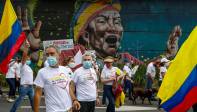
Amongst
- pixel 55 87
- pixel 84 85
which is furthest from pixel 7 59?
pixel 55 87

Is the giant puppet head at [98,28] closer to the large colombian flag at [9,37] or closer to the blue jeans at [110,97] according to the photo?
the blue jeans at [110,97]

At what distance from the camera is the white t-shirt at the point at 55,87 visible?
8.74 meters

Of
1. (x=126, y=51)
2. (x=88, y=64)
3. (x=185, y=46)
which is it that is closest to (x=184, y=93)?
(x=185, y=46)

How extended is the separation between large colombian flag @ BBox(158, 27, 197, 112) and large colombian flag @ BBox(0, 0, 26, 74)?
222 inches

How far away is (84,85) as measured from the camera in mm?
11672

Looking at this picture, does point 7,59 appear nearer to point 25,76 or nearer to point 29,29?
point 25,76

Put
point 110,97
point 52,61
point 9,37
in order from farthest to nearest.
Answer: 1. point 110,97
2. point 9,37
3. point 52,61

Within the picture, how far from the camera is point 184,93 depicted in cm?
845

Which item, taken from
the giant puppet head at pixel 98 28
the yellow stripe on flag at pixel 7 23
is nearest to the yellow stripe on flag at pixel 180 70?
the yellow stripe on flag at pixel 7 23

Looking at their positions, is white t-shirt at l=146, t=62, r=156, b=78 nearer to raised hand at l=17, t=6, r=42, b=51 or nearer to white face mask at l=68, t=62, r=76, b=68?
white face mask at l=68, t=62, r=76, b=68

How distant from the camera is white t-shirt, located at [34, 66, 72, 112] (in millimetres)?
8742

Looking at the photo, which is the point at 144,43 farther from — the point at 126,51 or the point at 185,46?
the point at 185,46

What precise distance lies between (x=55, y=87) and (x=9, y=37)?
210 inches

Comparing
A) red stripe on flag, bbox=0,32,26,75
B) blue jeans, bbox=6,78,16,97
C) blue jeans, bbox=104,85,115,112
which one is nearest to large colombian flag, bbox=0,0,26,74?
red stripe on flag, bbox=0,32,26,75
